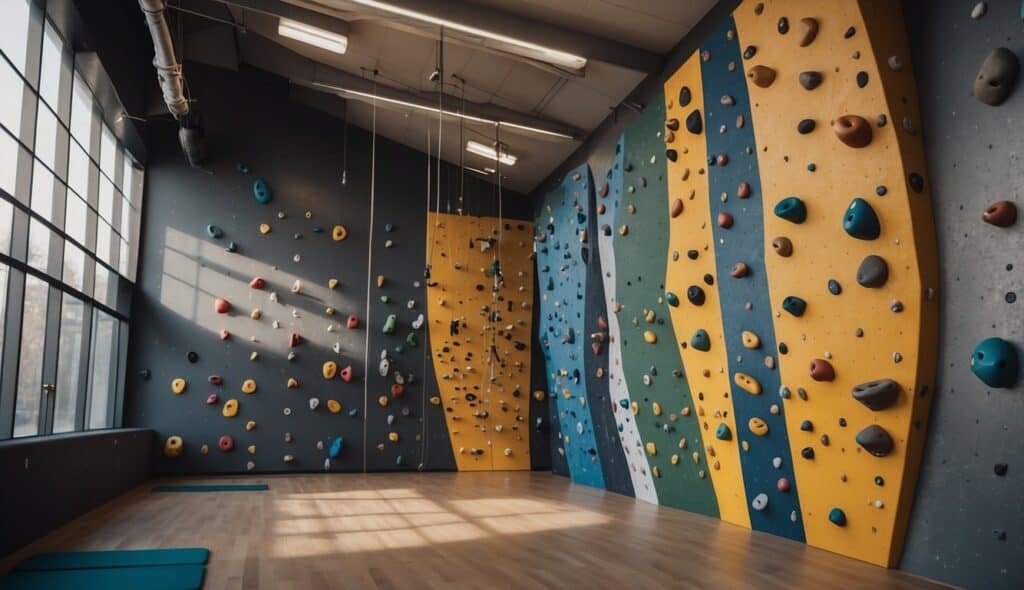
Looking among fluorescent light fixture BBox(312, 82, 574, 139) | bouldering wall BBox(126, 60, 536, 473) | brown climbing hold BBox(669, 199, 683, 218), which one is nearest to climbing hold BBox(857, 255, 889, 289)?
brown climbing hold BBox(669, 199, 683, 218)

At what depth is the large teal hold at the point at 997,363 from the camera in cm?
306

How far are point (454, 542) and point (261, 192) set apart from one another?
5.79m

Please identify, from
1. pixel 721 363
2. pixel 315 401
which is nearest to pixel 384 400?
pixel 315 401

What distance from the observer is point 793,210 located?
167 inches

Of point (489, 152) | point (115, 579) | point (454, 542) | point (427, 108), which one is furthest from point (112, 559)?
point (489, 152)

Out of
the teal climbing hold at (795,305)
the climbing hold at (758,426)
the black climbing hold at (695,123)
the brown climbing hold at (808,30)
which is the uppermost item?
the brown climbing hold at (808,30)

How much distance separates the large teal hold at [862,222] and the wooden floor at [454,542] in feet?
5.76

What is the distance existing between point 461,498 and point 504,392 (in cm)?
303

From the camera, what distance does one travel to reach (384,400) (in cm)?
885

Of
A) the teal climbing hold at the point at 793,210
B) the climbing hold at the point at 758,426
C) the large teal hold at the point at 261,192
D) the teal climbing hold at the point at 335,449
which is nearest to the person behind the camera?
the teal climbing hold at the point at 793,210

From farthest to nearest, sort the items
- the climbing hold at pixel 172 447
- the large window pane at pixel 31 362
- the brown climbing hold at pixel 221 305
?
the brown climbing hold at pixel 221 305, the climbing hold at pixel 172 447, the large window pane at pixel 31 362

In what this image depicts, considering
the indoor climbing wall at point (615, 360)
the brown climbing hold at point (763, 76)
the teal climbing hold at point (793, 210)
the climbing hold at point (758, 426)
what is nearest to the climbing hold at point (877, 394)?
the climbing hold at point (758, 426)

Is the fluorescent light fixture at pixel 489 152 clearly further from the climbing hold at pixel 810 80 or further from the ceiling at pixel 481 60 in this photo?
the climbing hold at pixel 810 80

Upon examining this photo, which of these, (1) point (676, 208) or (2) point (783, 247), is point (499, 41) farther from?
(2) point (783, 247)
